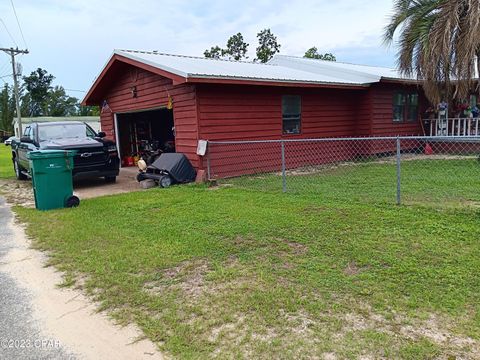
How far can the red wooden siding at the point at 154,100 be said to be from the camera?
9466 mm

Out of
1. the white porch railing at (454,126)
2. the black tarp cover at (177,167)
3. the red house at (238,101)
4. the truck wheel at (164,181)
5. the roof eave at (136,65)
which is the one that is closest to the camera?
the roof eave at (136,65)

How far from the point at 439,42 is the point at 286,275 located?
8.35m

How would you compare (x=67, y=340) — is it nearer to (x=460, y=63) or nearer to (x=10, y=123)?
(x=460, y=63)

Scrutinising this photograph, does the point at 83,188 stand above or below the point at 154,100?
below

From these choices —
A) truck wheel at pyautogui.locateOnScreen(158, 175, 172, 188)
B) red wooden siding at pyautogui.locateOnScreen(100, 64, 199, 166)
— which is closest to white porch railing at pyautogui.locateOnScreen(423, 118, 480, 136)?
red wooden siding at pyautogui.locateOnScreen(100, 64, 199, 166)

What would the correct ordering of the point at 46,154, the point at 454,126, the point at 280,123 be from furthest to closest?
1. the point at 454,126
2. the point at 280,123
3. the point at 46,154

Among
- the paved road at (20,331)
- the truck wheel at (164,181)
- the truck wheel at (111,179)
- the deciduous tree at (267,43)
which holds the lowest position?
the paved road at (20,331)

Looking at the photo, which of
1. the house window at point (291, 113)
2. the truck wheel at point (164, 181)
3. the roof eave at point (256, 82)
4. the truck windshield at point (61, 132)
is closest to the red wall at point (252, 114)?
the house window at point (291, 113)

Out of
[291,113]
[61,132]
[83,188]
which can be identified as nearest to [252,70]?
[291,113]

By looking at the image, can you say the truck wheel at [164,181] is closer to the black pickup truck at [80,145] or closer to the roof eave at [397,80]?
the black pickup truck at [80,145]

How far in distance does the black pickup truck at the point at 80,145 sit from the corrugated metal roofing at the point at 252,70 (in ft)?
7.76

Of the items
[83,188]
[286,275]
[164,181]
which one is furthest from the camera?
[83,188]

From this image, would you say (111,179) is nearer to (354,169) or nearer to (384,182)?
(354,169)

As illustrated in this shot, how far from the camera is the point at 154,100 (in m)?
10.9
